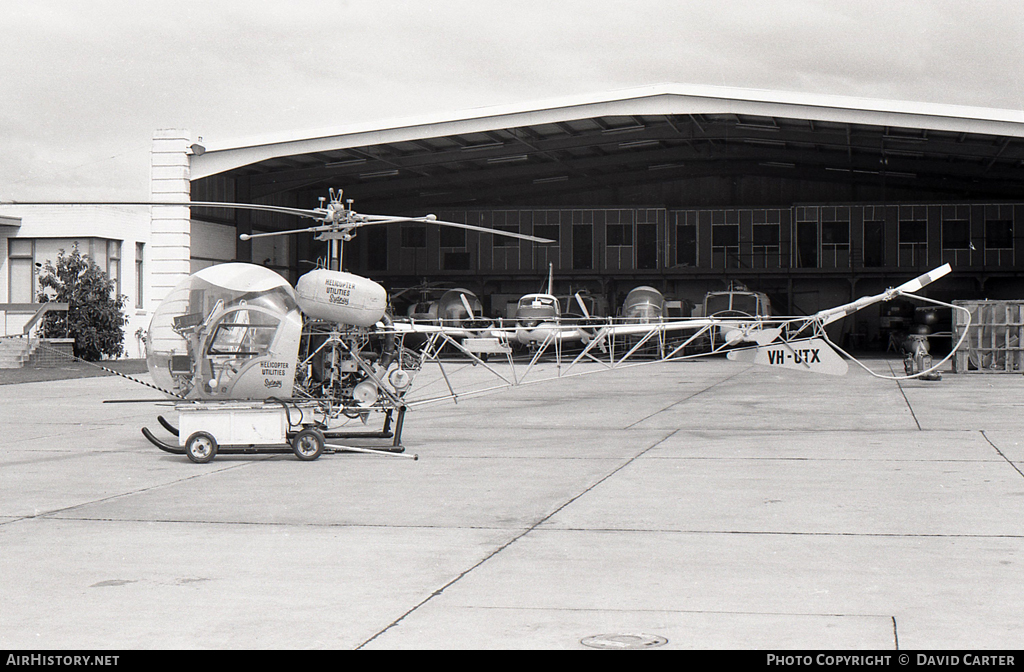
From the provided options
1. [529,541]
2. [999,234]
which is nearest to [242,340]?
[529,541]

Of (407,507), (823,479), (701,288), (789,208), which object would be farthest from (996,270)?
(407,507)

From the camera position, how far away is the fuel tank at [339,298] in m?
12.3

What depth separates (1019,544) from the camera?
24.2 feet

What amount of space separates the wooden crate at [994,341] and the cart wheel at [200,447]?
23521mm

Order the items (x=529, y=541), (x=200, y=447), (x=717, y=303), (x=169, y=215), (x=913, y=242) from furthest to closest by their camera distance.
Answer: (x=913, y=242), (x=717, y=303), (x=169, y=215), (x=200, y=447), (x=529, y=541)

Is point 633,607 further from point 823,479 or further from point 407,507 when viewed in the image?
point 823,479

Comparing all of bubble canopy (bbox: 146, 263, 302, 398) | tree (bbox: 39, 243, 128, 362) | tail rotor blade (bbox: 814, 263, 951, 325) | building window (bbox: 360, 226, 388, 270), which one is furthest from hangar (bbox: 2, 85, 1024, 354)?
bubble canopy (bbox: 146, 263, 302, 398)

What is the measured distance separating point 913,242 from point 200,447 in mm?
44390

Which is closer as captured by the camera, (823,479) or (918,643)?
(918,643)

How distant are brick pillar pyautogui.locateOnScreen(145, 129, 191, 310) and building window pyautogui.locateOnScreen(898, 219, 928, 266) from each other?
32.7 metres

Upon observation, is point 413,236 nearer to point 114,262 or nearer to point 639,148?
point 639,148

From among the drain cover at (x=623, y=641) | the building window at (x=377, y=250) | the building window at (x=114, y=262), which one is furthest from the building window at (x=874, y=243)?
the drain cover at (x=623, y=641)

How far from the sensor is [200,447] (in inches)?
481
